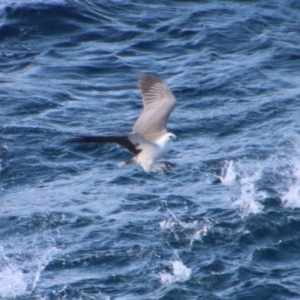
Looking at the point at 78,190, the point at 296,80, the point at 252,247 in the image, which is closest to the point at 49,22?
the point at 296,80

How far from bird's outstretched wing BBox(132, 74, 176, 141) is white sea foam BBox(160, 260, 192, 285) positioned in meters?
1.63

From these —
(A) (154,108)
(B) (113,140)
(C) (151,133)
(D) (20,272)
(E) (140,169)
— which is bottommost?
(D) (20,272)

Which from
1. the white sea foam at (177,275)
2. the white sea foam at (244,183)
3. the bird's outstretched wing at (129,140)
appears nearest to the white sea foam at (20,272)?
the white sea foam at (177,275)

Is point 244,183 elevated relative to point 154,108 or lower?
lower

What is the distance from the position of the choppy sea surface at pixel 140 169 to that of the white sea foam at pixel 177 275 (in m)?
0.03

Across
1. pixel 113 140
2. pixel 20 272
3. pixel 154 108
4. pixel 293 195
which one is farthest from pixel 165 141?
pixel 293 195

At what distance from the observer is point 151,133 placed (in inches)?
484

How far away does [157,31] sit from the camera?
65.3 feet

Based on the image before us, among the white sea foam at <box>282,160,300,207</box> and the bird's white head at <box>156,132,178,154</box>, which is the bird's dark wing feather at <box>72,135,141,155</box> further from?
the white sea foam at <box>282,160,300,207</box>

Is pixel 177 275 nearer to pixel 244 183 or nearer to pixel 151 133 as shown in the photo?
pixel 151 133

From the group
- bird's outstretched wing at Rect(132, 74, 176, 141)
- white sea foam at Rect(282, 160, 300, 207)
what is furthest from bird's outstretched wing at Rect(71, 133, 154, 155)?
white sea foam at Rect(282, 160, 300, 207)

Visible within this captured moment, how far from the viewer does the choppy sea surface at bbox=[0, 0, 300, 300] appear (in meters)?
11.8

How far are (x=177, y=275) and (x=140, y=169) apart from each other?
3.43 metres

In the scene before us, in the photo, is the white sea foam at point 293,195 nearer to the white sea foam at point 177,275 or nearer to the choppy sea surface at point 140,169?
the choppy sea surface at point 140,169
